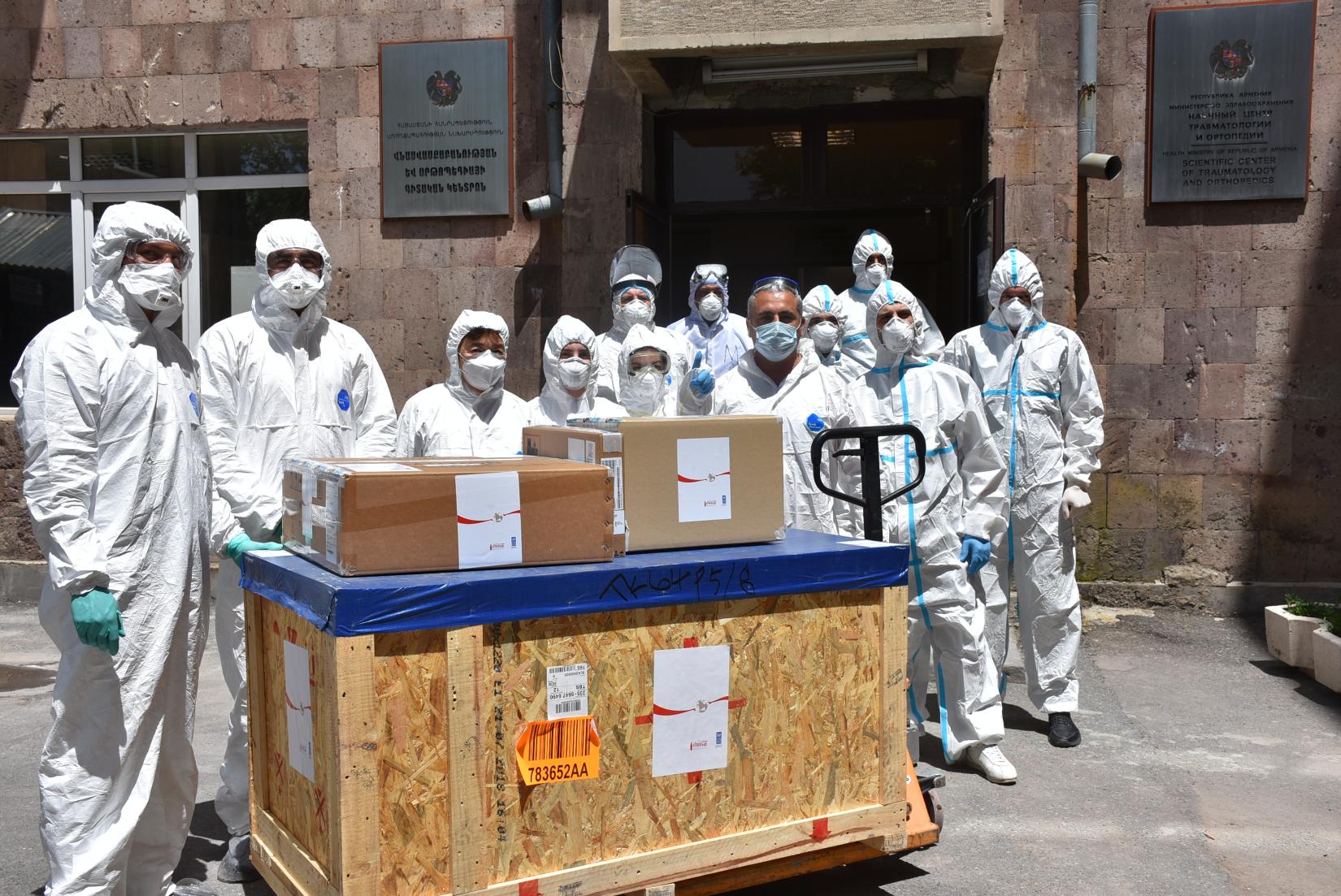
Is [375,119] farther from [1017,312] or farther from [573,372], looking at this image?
[1017,312]

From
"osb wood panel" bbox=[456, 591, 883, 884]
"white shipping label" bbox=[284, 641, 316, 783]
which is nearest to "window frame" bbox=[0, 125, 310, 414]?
"white shipping label" bbox=[284, 641, 316, 783]

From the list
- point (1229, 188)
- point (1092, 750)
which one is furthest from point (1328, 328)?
point (1092, 750)

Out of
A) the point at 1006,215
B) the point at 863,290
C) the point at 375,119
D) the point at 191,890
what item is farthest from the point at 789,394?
the point at 375,119

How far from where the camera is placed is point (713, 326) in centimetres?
688

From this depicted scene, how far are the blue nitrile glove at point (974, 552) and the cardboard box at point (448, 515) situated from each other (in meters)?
2.11

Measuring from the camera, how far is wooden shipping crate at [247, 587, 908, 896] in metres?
2.52

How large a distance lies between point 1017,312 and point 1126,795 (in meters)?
2.32

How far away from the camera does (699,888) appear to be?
2953mm

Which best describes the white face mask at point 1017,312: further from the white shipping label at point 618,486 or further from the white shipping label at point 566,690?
the white shipping label at point 566,690

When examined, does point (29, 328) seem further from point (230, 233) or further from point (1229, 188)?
point (1229, 188)

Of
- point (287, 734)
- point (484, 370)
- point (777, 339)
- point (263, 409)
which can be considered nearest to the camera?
point (287, 734)

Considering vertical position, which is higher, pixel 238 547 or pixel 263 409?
pixel 263 409

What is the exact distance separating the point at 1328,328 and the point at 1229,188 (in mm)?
1111

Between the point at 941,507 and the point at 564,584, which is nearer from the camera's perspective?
the point at 564,584
